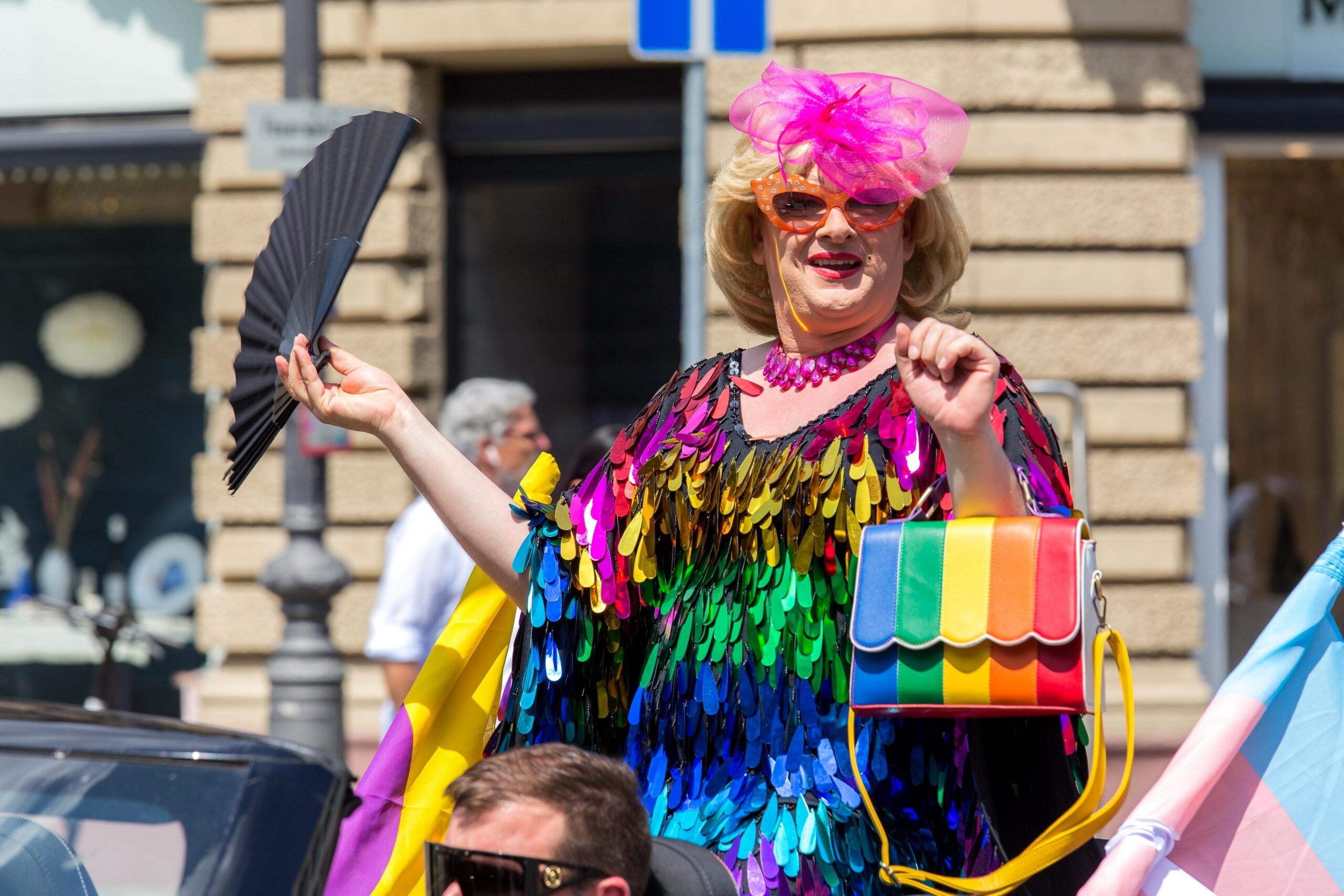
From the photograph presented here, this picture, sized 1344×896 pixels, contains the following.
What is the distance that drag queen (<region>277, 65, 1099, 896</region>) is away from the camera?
1.97 metres

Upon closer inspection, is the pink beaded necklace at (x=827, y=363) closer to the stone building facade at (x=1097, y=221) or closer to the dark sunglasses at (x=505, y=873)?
the dark sunglasses at (x=505, y=873)

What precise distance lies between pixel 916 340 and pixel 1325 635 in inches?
30.1

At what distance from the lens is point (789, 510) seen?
82.7 inches

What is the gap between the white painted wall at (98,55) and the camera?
8.02m

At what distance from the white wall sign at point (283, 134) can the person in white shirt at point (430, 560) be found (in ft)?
4.36

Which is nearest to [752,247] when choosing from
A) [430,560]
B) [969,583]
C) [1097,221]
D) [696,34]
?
[969,583]

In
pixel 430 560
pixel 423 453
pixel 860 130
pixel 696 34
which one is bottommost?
pixel 430 560

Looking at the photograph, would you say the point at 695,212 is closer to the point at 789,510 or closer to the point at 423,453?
the point at 423,453

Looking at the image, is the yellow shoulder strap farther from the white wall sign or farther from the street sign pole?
the white wall sign

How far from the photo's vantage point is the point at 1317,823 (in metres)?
2.04

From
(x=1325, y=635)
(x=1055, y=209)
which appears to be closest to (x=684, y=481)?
(x=1325, y=635)

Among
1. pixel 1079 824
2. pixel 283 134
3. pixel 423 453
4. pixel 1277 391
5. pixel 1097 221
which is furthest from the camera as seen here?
pixel 1277 391

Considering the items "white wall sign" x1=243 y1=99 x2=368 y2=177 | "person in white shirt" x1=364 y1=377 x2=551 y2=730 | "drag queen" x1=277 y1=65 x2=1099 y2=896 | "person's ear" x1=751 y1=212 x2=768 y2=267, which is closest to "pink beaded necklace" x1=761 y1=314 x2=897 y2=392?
"drag queen" x1=277 y1=65 x2=1099 y2=896

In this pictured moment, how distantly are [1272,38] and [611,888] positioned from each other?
6.66m
